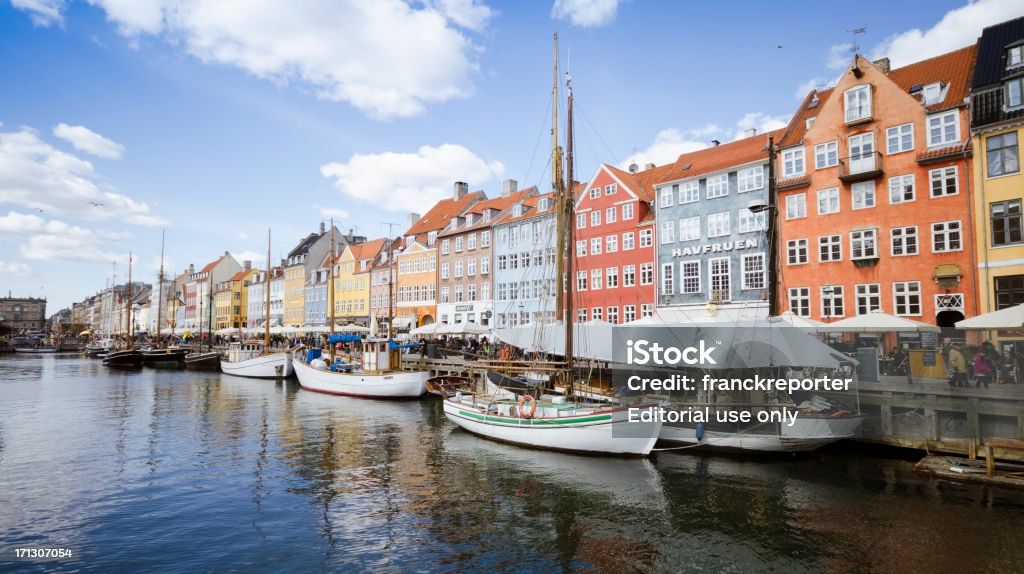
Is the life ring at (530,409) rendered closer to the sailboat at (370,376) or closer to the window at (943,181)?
the sailboat at (370,376)

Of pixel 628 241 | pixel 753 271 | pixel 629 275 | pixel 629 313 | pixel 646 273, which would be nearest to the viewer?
pixel 753 271

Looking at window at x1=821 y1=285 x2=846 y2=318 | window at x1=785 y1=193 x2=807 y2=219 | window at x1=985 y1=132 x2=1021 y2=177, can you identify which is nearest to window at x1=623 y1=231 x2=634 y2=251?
window at x1=785 y1=193 x2=807 y2=219

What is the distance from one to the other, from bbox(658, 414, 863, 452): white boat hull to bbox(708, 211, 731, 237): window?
2055 centimetres

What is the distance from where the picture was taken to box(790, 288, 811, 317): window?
3356cm

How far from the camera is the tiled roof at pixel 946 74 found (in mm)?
29547

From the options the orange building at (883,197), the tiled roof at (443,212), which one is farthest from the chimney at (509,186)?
the orange building at (883,197)

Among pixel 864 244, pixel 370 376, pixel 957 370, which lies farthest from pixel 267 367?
pixel 957 370

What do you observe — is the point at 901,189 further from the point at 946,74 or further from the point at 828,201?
the point at 946,74

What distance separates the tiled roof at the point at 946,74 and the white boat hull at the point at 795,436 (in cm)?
2028

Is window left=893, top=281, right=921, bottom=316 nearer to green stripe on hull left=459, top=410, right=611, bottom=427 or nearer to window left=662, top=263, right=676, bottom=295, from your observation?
window left=662, top=263, right=676, bottom=295

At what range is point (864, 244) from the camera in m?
31.5

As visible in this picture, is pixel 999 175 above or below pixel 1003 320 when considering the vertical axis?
above

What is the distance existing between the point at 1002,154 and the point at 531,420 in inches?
969

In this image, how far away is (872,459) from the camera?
18672 millimetres
